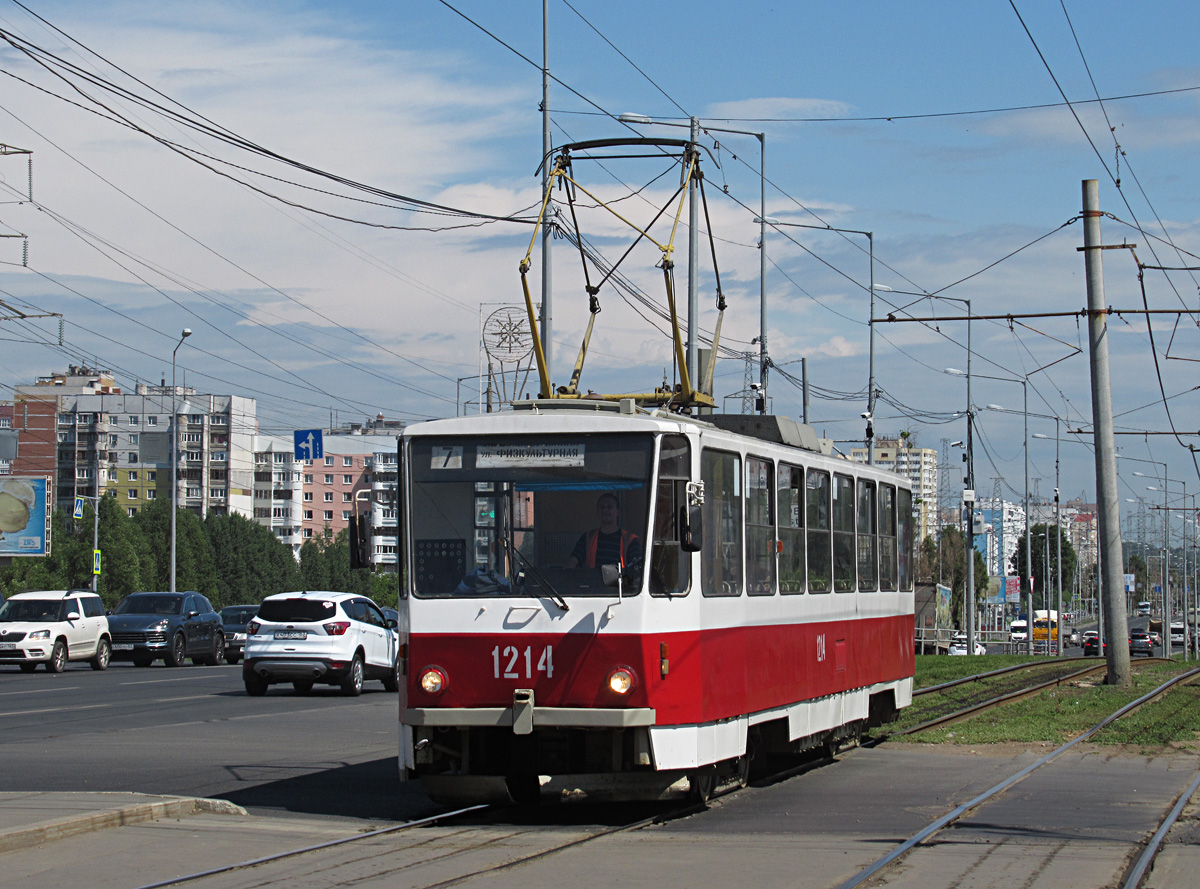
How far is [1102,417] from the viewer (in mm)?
25172

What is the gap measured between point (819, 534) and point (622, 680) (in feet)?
14.1

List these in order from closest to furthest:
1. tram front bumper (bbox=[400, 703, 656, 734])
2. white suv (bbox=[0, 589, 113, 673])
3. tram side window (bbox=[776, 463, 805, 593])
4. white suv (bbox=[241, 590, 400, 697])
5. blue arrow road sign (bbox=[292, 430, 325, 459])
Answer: tram front bumper (bbox=[400, 703, 656, 734])
tram side window (bbox=[776, 463, 805, 593])
white suv (bbox=[241, 590, 400, 697])
white suv (bbox=[0, 589, 113, 673])
blue arrow road sign (bbox=[292, 430, 325, 459])

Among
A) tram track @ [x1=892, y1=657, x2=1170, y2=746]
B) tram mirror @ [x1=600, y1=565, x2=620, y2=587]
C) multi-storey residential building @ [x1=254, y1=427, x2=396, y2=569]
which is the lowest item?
tram track @ [x1=892, y1=657, x2=1170, y2=746]

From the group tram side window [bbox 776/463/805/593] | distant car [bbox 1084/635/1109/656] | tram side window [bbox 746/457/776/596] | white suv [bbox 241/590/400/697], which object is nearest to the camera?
tram side window [bbox 746/457/776/596]

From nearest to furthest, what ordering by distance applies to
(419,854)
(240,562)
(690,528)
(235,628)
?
1. (419,854)
2. (690,528)
3. (235,628)
4. (240,562)

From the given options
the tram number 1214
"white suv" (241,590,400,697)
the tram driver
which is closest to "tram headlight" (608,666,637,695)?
the tram number 1214

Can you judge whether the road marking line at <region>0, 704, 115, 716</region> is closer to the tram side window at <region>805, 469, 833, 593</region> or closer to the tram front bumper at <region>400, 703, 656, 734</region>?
the tram side window at <region>805, 469, 833, 593</region>

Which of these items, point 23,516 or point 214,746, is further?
point 23,516

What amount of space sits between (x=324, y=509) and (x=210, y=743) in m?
160

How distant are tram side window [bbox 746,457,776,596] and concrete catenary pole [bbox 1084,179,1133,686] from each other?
45.4 ft

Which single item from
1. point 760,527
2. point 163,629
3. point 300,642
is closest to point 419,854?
point 760,527

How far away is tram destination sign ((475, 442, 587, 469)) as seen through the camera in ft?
35.7

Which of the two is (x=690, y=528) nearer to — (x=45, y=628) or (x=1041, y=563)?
(x=45, y=628)

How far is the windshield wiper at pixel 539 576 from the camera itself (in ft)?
34.7
